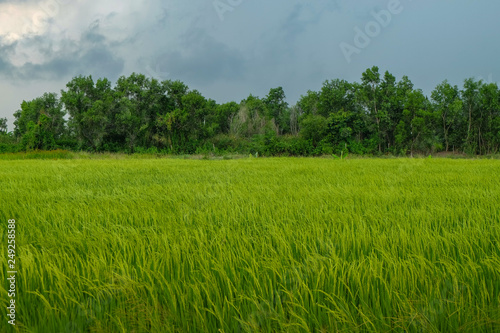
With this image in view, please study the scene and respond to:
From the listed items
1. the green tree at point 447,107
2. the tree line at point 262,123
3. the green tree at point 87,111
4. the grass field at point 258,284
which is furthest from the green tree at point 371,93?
the grass field at point 258,284

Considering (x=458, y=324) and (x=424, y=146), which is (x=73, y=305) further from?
(x=424, y=146)

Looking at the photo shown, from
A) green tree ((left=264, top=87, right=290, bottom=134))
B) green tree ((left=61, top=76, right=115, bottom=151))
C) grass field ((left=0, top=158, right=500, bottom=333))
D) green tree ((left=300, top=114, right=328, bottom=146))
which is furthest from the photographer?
green tree ((left=264, top=87, right=290, bottom=134))

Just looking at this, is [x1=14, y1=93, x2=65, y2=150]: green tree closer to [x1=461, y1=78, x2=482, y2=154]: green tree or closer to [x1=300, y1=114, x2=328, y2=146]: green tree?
[x1=300, y1=114, x2=328, y2=146]: green tree

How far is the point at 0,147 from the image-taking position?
25578 mm

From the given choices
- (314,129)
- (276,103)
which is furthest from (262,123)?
(276,103)

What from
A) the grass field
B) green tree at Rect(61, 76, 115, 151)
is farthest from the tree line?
the grass field

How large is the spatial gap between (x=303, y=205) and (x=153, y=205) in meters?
1.59

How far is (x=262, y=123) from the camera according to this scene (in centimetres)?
3519

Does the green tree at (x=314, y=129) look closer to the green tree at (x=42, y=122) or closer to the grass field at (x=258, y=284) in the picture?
the green tree at (x=42, y=122)

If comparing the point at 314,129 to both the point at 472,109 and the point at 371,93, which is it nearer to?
the point at 371,93

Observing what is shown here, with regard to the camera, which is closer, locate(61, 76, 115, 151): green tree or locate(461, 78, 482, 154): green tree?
locate(61, 76, 115, 151): green tree

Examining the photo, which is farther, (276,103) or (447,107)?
(276,103)

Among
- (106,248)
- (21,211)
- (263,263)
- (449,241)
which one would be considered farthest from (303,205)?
(21,211)

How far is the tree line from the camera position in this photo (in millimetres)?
28250
